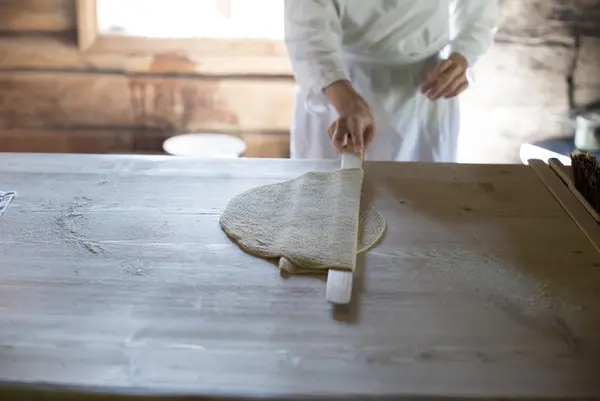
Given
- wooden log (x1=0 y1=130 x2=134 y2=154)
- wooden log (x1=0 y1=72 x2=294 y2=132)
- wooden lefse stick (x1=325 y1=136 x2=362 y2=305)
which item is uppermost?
wooden lefse stick (x1=325 y1=136 x2=362 y2=305)

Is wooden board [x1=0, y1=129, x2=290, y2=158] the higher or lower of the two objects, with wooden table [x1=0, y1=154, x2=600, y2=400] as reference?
lower

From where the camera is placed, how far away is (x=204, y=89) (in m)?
2.37

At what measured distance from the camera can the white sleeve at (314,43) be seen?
1.37m

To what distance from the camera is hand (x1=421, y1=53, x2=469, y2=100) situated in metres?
1.43

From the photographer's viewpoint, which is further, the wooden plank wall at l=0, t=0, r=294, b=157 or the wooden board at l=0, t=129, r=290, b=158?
the wooden board at l=0, t=129, r=290, b=158

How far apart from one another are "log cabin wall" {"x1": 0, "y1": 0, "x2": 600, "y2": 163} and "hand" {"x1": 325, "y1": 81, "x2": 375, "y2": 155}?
41.5 inches

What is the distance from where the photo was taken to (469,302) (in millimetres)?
824

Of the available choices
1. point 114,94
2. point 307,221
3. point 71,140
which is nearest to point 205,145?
point 114,94

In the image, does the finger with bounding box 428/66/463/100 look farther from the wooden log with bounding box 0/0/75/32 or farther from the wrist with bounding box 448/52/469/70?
the wooden log with bounding box 0/0/75/32

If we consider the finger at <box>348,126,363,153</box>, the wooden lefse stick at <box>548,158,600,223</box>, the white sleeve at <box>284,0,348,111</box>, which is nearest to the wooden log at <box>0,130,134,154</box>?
the white sleeve at <box>284,0,348,111</box>

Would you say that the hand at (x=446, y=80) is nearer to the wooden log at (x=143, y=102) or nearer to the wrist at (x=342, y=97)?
the wrist at (x=342, y=97)

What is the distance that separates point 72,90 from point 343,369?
192cm

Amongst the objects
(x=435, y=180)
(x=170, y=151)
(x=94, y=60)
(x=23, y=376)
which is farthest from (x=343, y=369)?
(x=94, y=60)

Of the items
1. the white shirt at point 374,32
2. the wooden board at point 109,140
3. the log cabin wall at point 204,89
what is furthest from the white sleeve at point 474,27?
the wooden board at point 109,140
